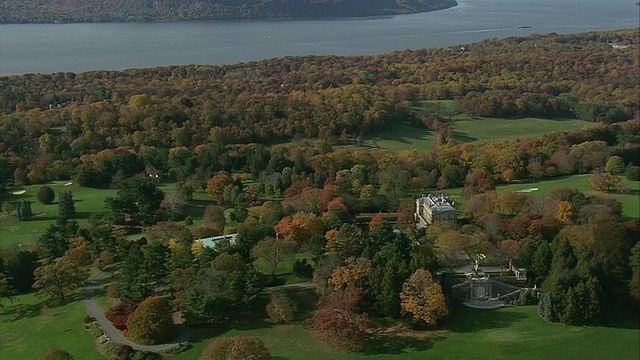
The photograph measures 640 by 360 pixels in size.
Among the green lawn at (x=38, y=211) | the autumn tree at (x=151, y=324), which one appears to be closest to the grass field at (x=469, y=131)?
the green lawn at (x=38, y=211)

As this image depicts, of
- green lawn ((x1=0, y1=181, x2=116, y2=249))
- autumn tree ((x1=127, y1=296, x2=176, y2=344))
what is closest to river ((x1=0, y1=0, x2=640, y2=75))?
green lawn ((x1=0, y1=181, x2=116, y2=249))

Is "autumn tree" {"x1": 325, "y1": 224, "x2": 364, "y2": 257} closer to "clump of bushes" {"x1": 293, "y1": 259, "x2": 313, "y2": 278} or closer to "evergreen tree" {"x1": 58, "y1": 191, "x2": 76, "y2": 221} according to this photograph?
"clump of bushes" {"x1": 293, "y1": 259, "x2": 313, "y2": 278}

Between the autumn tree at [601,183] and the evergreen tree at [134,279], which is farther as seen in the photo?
the autumn tree at [601,183]

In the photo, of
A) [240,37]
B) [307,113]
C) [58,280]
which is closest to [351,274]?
[58,280]

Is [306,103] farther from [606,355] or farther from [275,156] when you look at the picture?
[606,355]

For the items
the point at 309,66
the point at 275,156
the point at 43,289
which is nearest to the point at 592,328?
the point at 43,289

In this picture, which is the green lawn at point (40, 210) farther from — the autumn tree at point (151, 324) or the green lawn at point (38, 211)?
the autumn tree at point (151, 324)
